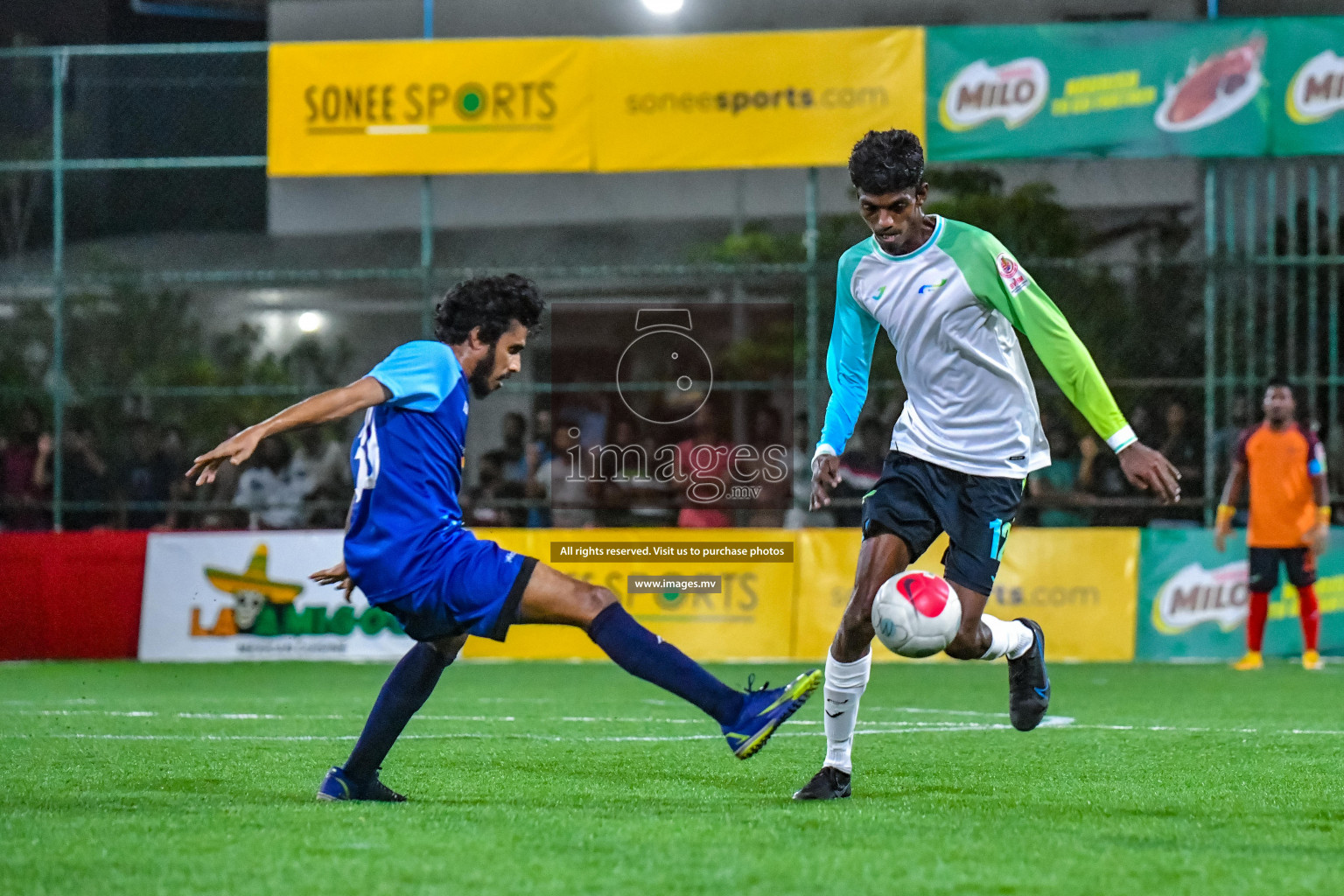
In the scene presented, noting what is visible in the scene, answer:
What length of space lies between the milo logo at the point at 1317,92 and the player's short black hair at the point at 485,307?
10.7m

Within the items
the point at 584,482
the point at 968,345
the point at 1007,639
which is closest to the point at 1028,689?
the point at 1007,639

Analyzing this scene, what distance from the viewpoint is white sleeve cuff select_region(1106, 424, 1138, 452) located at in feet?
18.3

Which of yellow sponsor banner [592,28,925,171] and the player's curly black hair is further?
yellow sponsor banner [592,28,925,171]

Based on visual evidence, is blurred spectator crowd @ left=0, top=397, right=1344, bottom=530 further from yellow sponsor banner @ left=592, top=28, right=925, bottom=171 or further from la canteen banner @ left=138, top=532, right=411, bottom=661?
yellow sponsor banner @ left=592, top=28, right=925, bottom=171

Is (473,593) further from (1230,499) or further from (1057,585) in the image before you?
(1057,585)

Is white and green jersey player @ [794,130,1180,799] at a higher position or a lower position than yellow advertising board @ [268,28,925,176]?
lower

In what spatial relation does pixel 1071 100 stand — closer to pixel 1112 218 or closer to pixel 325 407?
pixel 1112 218

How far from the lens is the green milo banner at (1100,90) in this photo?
14.5 metres

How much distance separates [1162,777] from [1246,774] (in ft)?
1.06

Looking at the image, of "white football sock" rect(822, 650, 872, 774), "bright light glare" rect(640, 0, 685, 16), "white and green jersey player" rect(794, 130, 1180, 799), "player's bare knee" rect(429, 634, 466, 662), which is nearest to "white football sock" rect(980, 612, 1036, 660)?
"white and green jersey player" rect(794, 130, 1180, 799)

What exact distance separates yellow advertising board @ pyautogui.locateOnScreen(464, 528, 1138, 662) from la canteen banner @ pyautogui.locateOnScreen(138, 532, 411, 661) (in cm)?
143

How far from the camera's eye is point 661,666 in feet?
17.5

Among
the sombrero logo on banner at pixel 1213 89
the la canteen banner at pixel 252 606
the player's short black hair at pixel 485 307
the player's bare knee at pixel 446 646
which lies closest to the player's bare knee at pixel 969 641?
the player's bare knee at pixel 446 646

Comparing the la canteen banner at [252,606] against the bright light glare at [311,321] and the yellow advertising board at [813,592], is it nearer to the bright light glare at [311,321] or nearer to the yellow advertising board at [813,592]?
the yellow advertising board at [813,592]
